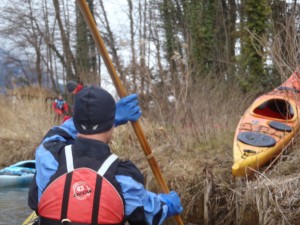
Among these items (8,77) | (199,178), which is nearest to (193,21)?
(199,178)

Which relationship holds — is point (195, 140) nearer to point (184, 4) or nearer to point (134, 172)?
point (134, 172)

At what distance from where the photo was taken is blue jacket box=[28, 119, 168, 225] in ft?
7.37

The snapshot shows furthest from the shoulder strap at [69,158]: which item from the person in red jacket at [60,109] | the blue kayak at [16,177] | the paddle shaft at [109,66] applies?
the person in red jacket at [60,109]

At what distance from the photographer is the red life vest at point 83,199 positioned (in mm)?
2139

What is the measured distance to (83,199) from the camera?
2.14 metres

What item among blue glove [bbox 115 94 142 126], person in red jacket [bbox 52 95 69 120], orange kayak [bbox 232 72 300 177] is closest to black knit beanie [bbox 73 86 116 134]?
blue glove [bbox 115 94 142 126]

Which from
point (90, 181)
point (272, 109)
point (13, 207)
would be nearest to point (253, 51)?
point (272, 109)

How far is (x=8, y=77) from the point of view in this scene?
35812 millimetres

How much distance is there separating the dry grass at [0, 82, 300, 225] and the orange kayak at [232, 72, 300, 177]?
154mm

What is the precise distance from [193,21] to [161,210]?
13.7 metres

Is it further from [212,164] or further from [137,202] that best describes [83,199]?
[212,164]

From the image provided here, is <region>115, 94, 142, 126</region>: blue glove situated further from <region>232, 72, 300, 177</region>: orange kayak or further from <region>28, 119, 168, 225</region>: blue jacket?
<region>232, 72, 300, 177</region>: orange kayak

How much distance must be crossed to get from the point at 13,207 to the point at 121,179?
243 inches

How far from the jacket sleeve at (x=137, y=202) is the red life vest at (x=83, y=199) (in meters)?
0.05
